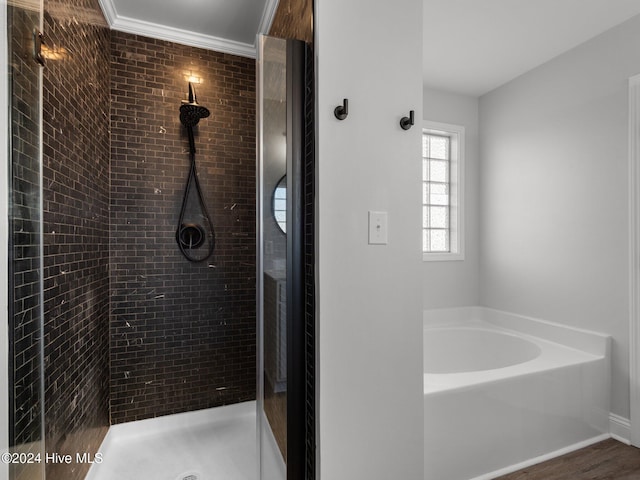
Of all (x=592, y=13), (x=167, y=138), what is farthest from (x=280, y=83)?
(x=592, y=13)

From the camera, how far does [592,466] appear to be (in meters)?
1.88

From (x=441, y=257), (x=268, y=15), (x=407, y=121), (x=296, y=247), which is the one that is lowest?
(x=441, y=257)

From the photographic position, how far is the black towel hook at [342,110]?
3.89 feet

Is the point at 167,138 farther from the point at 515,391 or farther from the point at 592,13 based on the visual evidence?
the point at 592,13

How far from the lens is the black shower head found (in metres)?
2.24

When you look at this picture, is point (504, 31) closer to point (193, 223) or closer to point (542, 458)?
point (193, 223)

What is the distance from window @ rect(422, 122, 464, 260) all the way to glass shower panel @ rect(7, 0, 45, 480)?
271cm

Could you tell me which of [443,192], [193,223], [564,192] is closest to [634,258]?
[564,192]

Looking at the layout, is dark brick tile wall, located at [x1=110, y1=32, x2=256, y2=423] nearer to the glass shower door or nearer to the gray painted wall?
the glass shower door

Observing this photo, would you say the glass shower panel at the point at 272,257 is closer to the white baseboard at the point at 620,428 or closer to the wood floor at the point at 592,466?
the wood floor at the point at 592,466

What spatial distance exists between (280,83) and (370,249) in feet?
2.43

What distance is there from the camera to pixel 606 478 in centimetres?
179

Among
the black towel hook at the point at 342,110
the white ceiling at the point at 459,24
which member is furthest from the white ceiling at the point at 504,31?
the black towel hook at the point at 342,110

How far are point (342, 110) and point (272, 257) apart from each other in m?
0.65
